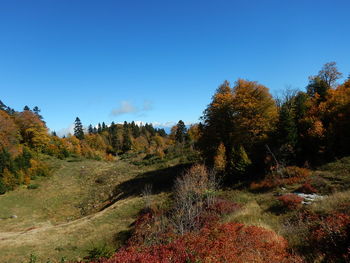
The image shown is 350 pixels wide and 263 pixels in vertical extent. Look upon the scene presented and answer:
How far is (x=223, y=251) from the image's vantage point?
738 centimetres

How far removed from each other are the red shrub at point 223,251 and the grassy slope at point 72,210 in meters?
14.6

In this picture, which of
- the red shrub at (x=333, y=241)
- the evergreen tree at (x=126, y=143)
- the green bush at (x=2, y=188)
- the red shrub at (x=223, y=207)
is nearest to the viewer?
the red shrub at (x=333, y=241)

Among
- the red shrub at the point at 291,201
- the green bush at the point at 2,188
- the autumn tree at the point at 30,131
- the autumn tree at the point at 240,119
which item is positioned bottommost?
the red shrub at the point at 291,201

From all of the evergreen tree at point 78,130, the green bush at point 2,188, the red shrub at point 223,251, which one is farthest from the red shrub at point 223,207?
the evergreen tree at point 78,130

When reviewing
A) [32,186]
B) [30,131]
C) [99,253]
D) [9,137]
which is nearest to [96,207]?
[32,186]

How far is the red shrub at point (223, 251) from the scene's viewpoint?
6.60 m

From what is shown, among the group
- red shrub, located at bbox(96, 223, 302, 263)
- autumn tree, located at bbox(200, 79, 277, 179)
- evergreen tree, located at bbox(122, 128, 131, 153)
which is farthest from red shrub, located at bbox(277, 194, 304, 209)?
evergreen tree, located at bbox(122, 128, 131, 153)

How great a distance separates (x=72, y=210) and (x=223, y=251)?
37.8 metres

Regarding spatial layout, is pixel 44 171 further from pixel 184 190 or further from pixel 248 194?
pixel 248 194

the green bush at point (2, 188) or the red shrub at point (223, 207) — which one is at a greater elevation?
the green bush at point (2, 188)

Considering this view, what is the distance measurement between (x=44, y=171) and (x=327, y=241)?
55.3m

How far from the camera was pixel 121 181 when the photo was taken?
4609 centimetres

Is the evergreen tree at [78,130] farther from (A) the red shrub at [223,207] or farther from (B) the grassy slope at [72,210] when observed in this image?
(A) the red shrub at [223,207]

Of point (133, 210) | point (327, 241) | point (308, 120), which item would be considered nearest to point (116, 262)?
point (327, 241)
